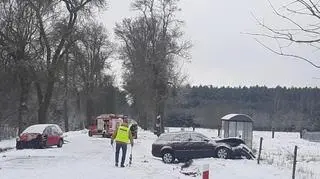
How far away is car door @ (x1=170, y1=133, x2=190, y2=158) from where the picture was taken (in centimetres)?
3222

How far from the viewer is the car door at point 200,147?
32531 mm

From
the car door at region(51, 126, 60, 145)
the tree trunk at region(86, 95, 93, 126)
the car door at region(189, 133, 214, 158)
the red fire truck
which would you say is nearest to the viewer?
the car door at region(189, 133, 214, 158)

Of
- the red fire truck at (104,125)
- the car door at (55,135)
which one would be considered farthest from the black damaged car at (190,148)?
the red fire truck at (104,125)

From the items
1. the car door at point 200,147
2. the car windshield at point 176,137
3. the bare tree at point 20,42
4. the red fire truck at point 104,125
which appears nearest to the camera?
the car door at point 200,147

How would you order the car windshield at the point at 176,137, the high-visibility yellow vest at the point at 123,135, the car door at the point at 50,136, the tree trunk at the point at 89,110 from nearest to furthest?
the high-visibility yellow vest at the point at 123,135 → the car windshield at the point at 176,137 → the car door at the point at 50,136 → the tree trunk at the point at 89,110

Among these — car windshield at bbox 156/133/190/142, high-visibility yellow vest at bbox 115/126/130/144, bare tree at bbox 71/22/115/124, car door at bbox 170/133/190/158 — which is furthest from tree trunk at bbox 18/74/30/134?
bare tree at bbox 71/22/115/124

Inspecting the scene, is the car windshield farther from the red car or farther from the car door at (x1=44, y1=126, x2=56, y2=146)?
the car door at (x1=44, y1=126, x2=56, y2=146)

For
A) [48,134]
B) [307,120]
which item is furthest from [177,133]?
[307,120]

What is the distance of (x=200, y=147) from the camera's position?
32.6 metres

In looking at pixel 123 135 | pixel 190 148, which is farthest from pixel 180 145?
pixel 123 135

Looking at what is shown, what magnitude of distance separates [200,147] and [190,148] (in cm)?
56

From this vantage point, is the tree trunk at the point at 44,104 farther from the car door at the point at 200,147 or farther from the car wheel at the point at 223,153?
the car wheel at the point at 223,153

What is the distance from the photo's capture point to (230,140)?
34312 millimetres

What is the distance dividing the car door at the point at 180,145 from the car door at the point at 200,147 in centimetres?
26
